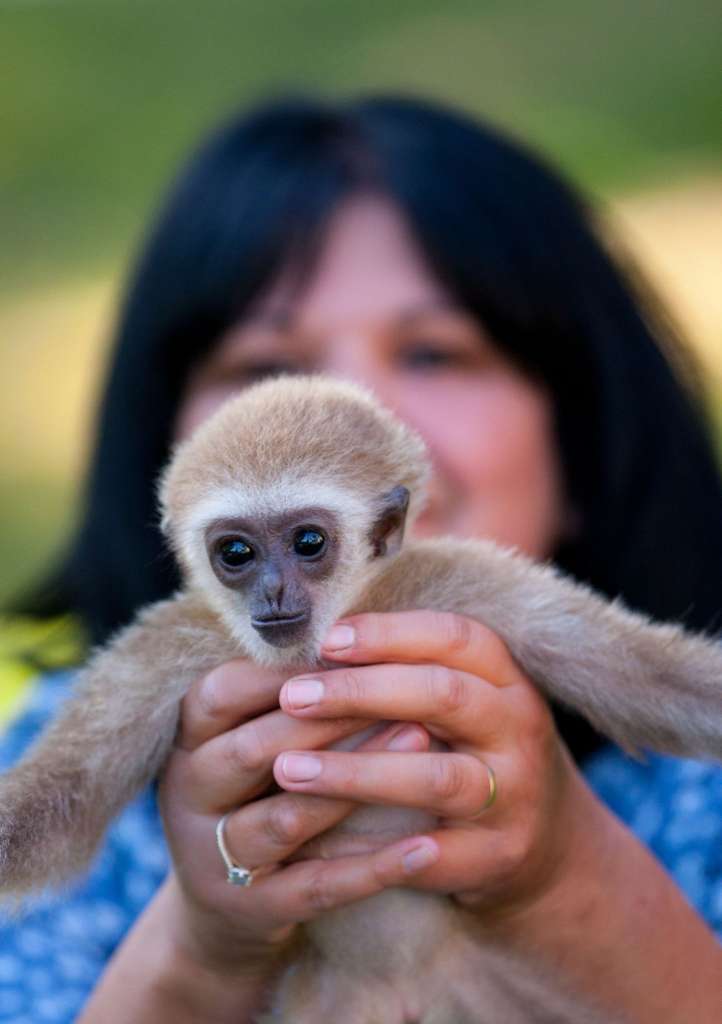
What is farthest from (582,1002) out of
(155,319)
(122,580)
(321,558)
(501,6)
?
(501,6)

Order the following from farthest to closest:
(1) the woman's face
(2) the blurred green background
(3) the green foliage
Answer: (3) the green foliage, (2) the blurred green background, (1) the woman's face

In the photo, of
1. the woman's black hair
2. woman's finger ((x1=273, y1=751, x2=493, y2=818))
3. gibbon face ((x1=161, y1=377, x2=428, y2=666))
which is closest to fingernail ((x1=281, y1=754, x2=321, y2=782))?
woman's finger ((x1=273, y1=751, x2=493, y2=818))

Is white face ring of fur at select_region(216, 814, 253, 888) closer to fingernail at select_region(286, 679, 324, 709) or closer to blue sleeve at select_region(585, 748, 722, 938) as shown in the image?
fingernail at select_region(286, 679, 324, 709)

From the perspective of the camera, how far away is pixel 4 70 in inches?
542

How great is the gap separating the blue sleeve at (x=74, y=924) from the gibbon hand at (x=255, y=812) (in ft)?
1.54

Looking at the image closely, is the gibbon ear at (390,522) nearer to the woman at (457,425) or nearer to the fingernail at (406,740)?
the fingernail at (406,740)

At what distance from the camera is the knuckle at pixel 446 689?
8.23ft


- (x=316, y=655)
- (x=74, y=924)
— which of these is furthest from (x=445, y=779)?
(x=74, y=924)

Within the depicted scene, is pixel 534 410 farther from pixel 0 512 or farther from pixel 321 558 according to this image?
pixel 0 512

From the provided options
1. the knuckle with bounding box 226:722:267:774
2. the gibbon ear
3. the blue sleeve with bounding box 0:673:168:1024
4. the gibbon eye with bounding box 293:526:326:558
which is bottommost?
the blue sleeve with bounding box 0:673:168:1024

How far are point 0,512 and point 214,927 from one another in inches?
264

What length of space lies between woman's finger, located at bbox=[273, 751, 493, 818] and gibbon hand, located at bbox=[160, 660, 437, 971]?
2.3 inches

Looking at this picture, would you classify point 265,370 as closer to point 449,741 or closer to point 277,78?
point 449,741

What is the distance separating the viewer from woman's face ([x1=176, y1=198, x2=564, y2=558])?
3833 mm
